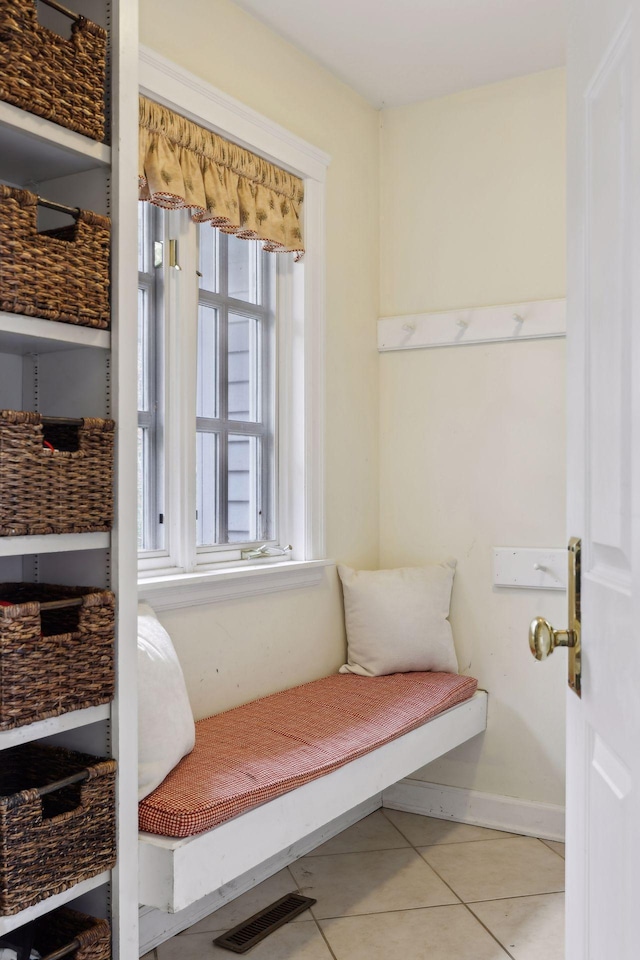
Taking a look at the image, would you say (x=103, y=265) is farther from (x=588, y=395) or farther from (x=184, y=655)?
(x=184, y=655)

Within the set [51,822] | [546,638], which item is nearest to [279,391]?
[51,822]

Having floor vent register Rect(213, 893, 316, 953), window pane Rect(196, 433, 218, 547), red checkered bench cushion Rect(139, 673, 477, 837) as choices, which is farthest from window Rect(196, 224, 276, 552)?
floor vent register Rect(213, 893, 316, 953)

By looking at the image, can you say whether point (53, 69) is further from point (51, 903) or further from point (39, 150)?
point (51, 903)

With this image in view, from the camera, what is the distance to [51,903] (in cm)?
157

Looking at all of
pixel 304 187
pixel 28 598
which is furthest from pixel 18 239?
pixel 304 187

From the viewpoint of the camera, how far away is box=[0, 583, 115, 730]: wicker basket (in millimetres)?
1508

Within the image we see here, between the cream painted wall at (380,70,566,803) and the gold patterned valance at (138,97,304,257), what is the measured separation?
26.7 inches

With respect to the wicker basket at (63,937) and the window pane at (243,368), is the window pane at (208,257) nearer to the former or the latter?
the window pane at (243,368)

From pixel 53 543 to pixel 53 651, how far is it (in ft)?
0.65

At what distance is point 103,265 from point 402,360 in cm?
194

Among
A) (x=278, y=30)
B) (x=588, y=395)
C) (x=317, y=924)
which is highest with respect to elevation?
(x=278, y=30)

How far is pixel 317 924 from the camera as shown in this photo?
2441mm

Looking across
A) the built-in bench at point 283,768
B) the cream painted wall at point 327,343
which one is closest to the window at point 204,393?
the cream painted wall at point 327,343

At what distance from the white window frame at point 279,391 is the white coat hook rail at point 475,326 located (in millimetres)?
459
